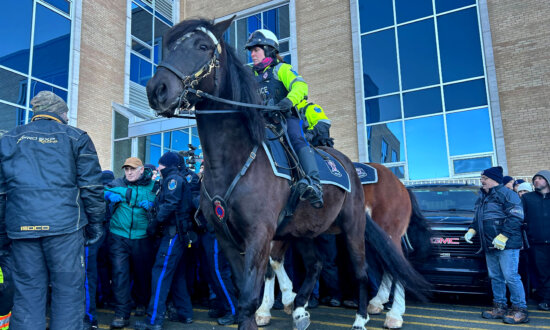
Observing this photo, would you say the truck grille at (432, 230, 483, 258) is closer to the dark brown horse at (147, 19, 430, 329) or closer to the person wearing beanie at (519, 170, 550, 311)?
the person wearing beanie at (519, 170, 550, 311)

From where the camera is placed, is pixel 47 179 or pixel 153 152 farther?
pixel 153 152

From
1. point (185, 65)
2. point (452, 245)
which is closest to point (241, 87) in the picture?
point (185, 65)

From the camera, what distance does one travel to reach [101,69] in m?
17.6

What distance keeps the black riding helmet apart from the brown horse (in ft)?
7.86

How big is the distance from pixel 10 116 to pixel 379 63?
15.1 meters

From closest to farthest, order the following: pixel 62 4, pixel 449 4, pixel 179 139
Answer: pixel 449 4 < pixel 62 4 < pixel 179 139

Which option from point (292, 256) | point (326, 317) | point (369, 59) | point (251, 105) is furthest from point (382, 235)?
point (369, 59)

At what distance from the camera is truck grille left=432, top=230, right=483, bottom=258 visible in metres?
5.70

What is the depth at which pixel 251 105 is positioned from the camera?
3.13 meters

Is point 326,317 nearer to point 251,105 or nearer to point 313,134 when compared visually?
point 313,134

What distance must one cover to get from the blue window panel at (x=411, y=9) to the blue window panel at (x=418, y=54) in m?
0.33

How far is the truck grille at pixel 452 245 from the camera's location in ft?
18.7

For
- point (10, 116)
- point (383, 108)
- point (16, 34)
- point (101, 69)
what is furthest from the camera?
point (101, 69)

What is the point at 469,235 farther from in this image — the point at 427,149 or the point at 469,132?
the point at 469,132
